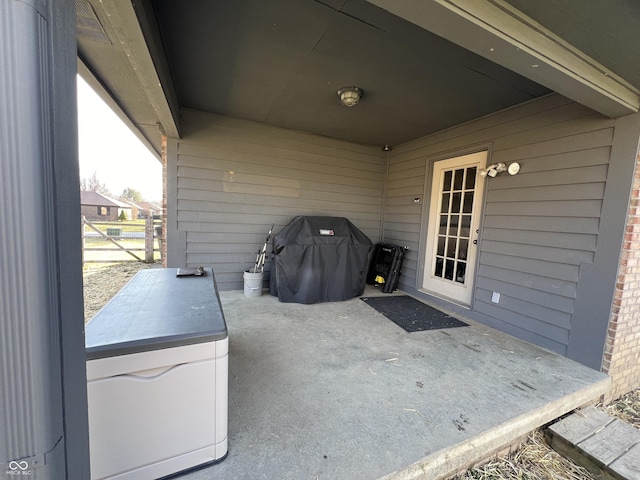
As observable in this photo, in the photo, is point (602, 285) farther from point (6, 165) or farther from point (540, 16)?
point (6, 165)

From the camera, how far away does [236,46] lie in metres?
2.22

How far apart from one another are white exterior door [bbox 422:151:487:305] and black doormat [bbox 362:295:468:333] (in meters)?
0.42

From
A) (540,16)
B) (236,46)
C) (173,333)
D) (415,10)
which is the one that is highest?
(236,46)

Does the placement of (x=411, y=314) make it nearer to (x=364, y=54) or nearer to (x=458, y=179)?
(x=458, y=179)

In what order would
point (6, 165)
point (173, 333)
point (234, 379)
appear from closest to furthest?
point (6, 165) < point (173, 333) < point (234, 379)

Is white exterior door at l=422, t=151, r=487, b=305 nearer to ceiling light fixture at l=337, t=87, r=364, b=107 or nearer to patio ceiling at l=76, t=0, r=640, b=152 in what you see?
patio ceiling at l=76, t=0, r=640, b=152

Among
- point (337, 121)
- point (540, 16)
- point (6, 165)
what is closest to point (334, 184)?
point (337, 121)

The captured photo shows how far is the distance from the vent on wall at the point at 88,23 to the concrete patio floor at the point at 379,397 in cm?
242

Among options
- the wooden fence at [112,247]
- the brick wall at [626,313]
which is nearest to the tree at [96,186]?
the wooden fence at [112,247]

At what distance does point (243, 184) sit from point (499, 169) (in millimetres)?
3359

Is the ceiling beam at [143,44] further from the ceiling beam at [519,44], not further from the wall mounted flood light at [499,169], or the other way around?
the wall mounted flood light at [499,169]

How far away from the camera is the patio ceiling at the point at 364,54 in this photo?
57.1 inches

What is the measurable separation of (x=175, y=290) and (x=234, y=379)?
0.79m

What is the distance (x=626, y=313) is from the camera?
2322 mm
